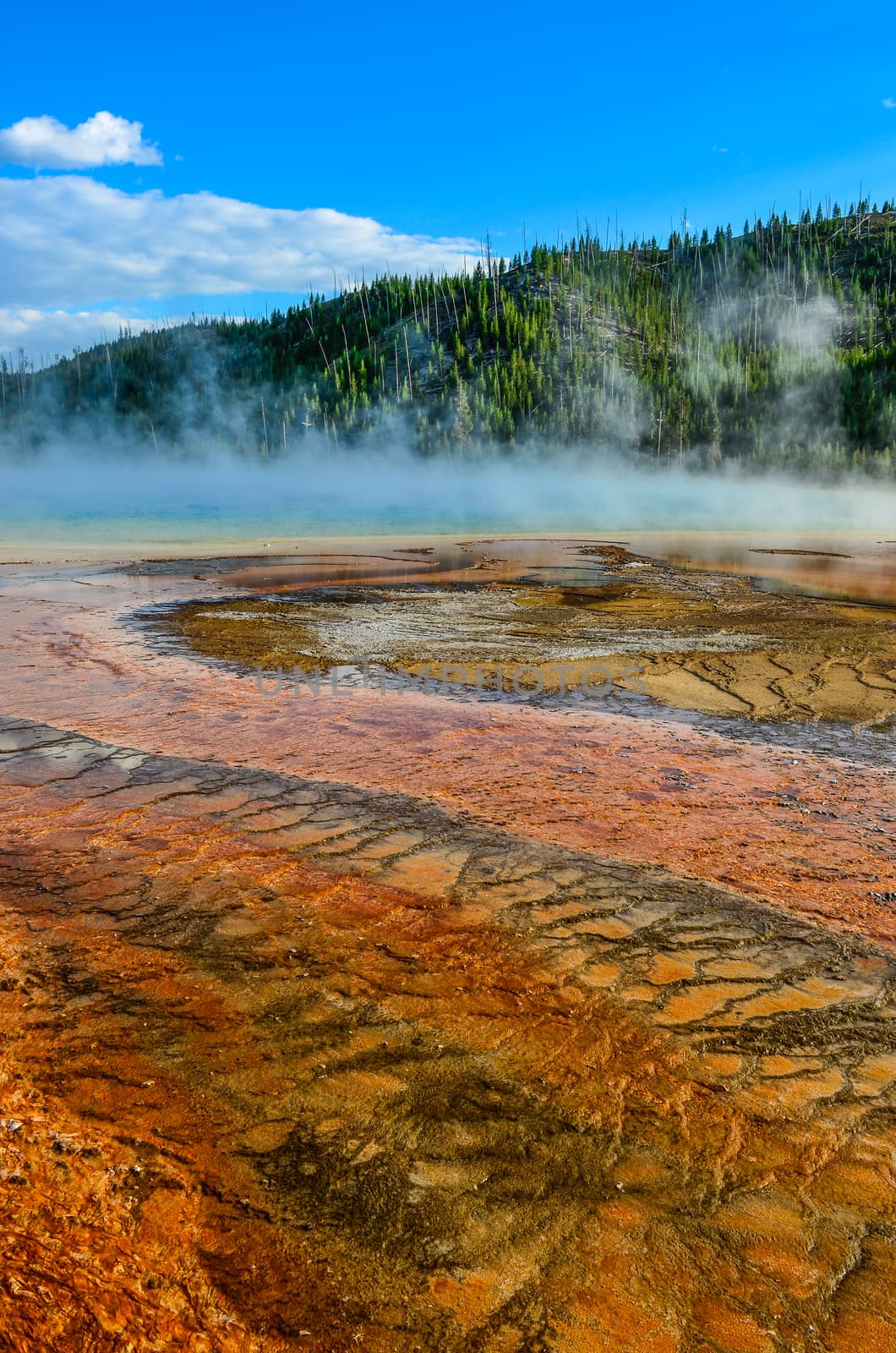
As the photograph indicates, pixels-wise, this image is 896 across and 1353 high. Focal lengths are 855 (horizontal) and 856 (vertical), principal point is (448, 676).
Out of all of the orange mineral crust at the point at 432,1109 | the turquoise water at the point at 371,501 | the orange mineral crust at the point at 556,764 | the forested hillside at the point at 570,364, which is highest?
the forested hillside at the point at 570,364

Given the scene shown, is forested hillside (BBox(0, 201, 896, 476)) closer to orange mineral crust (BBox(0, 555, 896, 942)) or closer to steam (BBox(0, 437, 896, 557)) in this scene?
steam (BBox(0, 437, 896, 557))

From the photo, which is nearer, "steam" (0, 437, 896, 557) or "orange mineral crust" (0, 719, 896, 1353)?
"orange mineral crust" (0, 719, 896, 1353)

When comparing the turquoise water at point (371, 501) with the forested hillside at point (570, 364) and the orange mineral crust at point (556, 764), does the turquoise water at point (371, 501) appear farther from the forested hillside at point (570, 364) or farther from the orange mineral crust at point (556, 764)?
the orange mineral crust at point (556, 764)

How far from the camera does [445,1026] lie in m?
3.33

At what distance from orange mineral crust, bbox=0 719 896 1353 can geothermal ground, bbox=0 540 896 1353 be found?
1cm

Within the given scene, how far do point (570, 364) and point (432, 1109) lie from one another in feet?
333

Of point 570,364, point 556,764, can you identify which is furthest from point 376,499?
point 556,764

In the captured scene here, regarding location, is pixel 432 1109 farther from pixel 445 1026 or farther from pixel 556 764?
pixel 556 764

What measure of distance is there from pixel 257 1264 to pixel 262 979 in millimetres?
1376

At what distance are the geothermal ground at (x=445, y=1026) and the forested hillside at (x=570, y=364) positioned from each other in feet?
263

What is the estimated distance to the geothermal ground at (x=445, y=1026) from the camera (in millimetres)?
2260

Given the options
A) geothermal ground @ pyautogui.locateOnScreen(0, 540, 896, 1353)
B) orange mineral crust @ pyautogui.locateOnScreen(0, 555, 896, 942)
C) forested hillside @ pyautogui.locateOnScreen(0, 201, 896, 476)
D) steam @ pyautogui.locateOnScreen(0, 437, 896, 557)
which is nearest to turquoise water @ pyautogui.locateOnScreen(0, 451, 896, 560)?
steam @ pyautogui.locateOnScreen(0, 437, 896, 557)

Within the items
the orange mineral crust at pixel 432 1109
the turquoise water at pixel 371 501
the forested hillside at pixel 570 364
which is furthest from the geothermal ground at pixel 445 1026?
the forested hillside at pixel 570 364

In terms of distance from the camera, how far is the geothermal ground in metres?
2.26
